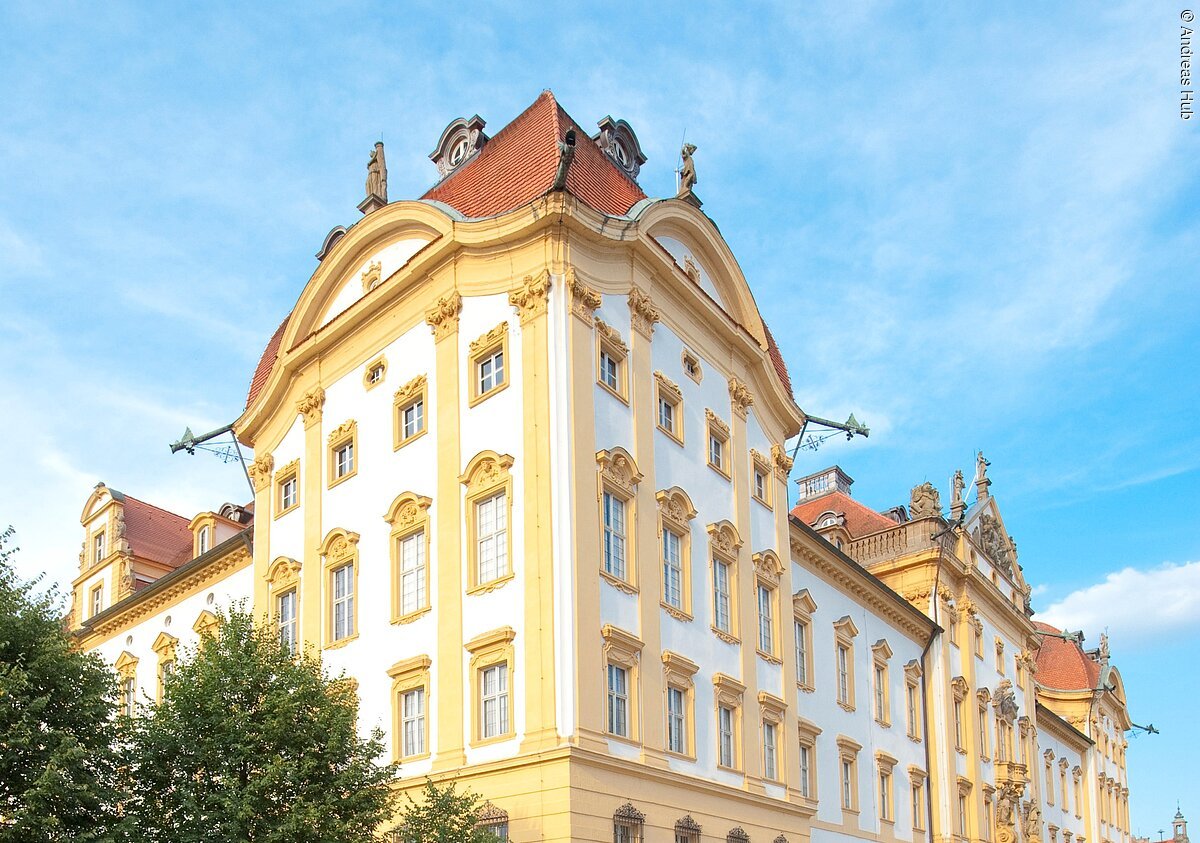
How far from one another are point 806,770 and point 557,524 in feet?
48.1

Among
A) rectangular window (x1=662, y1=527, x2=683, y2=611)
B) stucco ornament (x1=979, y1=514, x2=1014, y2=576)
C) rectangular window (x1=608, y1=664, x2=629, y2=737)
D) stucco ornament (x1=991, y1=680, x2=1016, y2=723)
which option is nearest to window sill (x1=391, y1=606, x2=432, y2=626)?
rectangular window (x1=608, y1=664, x2=629, y2=737)

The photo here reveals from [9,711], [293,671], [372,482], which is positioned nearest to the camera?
[9,711]

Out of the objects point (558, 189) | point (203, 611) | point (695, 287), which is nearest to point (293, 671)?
point (558, 189)

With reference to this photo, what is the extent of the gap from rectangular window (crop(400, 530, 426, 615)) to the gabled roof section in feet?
25.7

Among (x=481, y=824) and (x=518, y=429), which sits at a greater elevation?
(x=518, y=429)

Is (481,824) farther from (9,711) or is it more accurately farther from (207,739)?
(9,711)

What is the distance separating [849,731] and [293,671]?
21.3m

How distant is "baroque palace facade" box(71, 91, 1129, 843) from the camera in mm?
26906

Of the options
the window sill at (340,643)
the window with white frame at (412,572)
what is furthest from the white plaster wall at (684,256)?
the window sill at (340,643)

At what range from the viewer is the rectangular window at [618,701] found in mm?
26800

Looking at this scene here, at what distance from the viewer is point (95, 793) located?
76.8 ft

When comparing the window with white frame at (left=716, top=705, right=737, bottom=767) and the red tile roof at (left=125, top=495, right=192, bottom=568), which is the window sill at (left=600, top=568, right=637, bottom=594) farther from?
the red tile roof at (left=125, top=495, right=192, bottom=568)

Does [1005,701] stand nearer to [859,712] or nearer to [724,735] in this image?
[859,712]

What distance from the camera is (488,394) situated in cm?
2930
